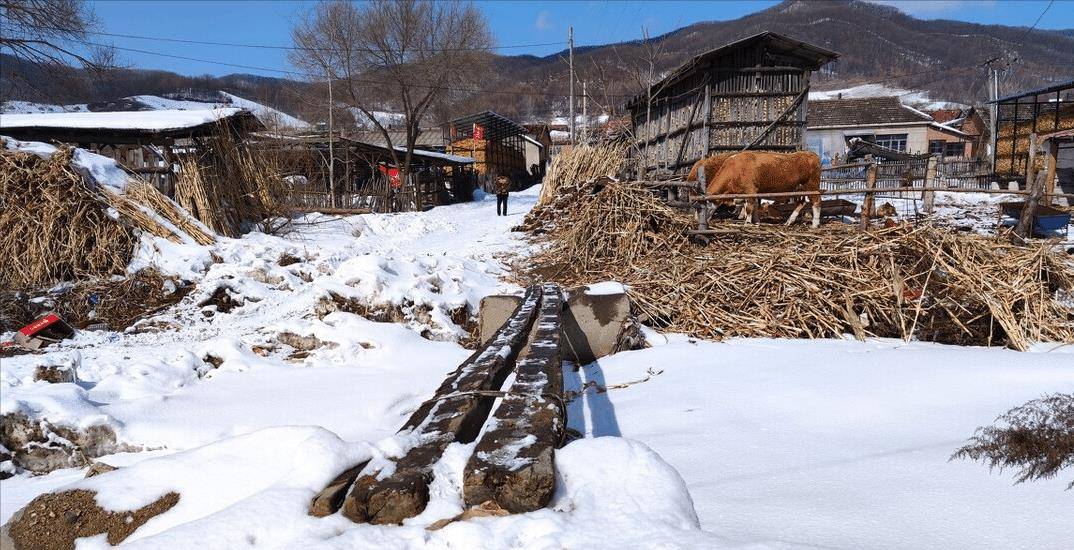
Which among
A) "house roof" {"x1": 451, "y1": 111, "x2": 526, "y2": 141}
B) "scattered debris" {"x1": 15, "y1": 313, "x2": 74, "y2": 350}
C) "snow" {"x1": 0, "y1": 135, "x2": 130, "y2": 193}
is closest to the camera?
"scattered debris" {"x1": 15, "y1": 313, "x2": 74, "y2": 350}

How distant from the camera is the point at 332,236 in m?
13.5

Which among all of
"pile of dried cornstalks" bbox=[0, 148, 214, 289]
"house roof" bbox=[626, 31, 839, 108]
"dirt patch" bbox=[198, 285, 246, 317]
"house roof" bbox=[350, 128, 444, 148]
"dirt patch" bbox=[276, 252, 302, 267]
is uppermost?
"house roof" bbox=[350, 128, 444, 148]

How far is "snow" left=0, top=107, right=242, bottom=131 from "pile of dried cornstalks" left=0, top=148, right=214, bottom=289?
3267 millimetres

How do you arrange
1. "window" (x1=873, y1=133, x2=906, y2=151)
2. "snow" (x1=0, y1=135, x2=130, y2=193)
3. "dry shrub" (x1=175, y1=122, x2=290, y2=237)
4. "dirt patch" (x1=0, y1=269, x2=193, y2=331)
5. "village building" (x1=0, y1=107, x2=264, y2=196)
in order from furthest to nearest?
"window" (x1=873, y1=133, x2=906, y2=151) < "village building" (x1=0, y1=107, x2=264, y2=196) < "dry shrub" (x1=175, y1=122, x2=290, y2=237) < "snow" (x1=0, y1=135, x2=130, y2=193) < "dirt patch" (x1=0, y1=269, x2=193, y2=331)

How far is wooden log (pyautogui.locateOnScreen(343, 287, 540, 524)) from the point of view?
4.58 ft

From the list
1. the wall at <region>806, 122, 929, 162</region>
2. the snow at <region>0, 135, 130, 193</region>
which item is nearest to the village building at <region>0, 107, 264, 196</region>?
the snow at <region>0, 135, 130, 193</region>

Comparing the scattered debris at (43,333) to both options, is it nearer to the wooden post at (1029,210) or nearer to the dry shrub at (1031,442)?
the dry shrub at (1031,442)

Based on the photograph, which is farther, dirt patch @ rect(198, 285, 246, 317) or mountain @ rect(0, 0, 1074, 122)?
mountain @ rect(0, 0, 1074, 122)

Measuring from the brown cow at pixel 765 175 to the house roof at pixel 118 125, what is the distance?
Result: 10034 millimetres

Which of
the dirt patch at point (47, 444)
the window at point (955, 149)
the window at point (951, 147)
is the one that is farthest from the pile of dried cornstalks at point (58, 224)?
the window at point (955, 149)

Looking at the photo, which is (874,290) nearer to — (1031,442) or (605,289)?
(605,289)

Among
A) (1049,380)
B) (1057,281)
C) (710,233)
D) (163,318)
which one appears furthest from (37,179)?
(1057,281)

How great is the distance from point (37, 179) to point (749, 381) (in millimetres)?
9535

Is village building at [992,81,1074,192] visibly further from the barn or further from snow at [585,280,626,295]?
snow at [585,280,626,295]
